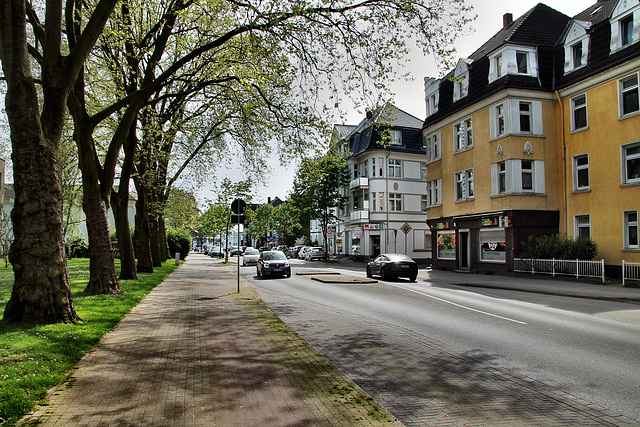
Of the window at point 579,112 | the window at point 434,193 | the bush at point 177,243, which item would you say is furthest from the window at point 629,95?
the bush at point 177,243

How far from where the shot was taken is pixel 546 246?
2261 centimetres

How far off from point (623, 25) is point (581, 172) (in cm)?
670

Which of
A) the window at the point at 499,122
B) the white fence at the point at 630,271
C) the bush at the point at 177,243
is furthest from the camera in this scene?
the bush at the point at 177,243

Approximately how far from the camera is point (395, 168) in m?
50.1

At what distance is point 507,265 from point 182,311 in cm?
1884

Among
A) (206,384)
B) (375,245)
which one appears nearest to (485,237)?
(375,245)

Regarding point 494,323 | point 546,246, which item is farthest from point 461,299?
point 546,246

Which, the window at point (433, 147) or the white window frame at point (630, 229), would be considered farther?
the window at point (433, 147)

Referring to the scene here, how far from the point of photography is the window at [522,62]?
25744mm

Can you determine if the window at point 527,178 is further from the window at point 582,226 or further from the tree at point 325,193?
the tree at point 325,193

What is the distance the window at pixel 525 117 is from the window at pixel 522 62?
1768 millimetres

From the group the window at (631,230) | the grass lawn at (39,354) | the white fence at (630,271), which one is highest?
the window at (631,230)

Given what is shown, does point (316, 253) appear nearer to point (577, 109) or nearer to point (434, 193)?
point (434, 193)

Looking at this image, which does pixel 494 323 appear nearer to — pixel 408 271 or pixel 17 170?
pixel 17 170
